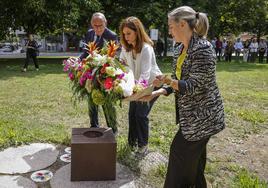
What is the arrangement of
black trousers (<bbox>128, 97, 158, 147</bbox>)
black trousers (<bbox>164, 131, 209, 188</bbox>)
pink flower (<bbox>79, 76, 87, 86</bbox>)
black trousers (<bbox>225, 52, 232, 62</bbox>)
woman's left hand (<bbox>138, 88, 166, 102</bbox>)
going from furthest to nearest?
black trousers (<bbox>225, 52, 232, 62</bbox>) < black trousers (<bbox>128, 97, 158, 147</bbox>) < pink flower (<bbox>79, 76, 87, 86</bbox>) < woman's left hand (<bbox>138, 88, 166, 102</bbox>) < black trousers (<bbox>164, 131, 209, 188</bbox>)

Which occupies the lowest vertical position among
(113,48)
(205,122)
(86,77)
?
(205,122)

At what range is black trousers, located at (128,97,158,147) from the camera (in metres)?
4.48

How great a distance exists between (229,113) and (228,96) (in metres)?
1.98

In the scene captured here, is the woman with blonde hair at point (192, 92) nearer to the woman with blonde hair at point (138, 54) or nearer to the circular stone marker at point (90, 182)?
the circular stone marker at point (90, 182)

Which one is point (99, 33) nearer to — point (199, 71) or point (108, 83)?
point (108, 83)

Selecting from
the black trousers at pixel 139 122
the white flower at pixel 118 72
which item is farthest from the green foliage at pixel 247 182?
the white flower at pixel 118 72

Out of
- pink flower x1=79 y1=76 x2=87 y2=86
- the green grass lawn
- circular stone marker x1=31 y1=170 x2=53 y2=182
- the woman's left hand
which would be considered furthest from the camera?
the green grass lawn

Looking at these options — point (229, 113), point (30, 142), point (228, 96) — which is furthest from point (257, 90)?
point (30, 142)

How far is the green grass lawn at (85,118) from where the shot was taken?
437 centimetres

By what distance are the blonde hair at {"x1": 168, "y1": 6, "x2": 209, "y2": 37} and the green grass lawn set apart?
6.06 feet

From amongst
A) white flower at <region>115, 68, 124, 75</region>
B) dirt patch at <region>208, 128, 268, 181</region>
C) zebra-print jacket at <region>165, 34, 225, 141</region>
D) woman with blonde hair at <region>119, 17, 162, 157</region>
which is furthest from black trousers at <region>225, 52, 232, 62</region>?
zebra-print jacket at <region>165, 34, 225, 141</region>

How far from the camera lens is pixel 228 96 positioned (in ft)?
30.3

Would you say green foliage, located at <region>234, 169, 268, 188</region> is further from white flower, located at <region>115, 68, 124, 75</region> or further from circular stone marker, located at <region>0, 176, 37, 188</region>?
circular stone marker, located at <region>0, 176, 37, 188</region>

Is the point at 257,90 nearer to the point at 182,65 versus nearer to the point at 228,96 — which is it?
the point at 228,96
